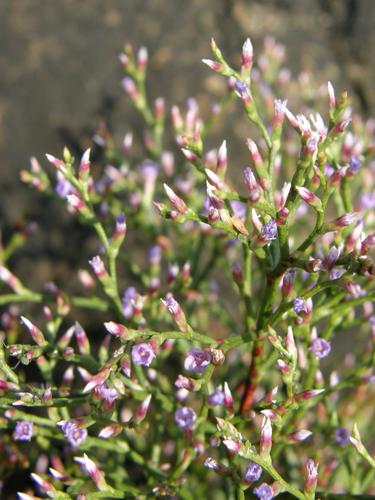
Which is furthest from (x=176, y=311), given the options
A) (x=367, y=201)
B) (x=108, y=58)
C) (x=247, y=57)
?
(x=108, y=58)

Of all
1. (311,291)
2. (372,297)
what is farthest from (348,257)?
(372,297)

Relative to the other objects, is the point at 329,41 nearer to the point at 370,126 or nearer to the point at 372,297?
the point at 370,126

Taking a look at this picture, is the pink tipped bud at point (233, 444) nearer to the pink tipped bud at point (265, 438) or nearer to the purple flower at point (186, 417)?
the pink tipped bud at point (265, 438)

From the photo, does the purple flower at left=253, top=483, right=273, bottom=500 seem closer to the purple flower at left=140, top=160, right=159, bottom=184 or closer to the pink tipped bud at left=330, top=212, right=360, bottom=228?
the pink tipped bud at left=330, top=212, right=360, bottom=228

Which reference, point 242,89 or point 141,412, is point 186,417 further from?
point 242,89

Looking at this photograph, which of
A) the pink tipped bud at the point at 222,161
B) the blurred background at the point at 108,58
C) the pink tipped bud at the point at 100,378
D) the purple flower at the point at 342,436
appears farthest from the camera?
the blurred background at the point at 108,58

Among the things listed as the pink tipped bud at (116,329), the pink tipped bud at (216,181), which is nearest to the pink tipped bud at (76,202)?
the pink tipped bud at (216,181)

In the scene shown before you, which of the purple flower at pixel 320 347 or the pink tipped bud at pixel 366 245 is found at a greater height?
the pink tipped bud at pixel 366 245

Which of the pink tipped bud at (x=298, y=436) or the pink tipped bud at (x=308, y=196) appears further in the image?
the pink tipped bud at (x=298, y=436)
